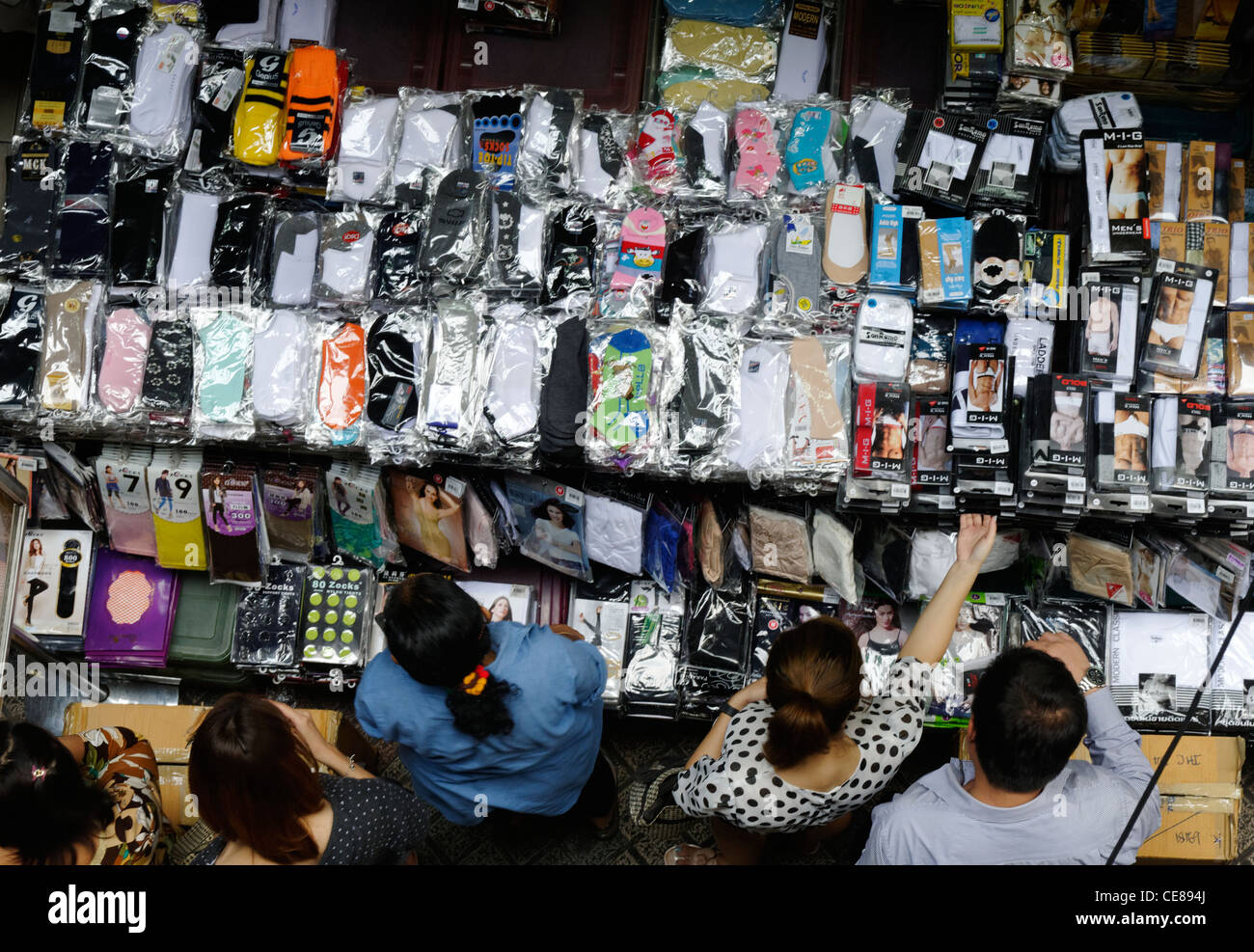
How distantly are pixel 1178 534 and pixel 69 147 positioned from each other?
4.05 m

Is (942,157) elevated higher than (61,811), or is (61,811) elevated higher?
(942,157)

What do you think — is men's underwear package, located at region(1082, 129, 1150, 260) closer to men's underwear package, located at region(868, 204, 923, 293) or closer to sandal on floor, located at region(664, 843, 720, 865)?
men's underwear package, located at region(868, 204, 923, 293)

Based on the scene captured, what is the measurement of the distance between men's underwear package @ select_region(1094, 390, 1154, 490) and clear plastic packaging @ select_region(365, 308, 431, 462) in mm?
2136

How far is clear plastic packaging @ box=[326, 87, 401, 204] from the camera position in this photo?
145 inches

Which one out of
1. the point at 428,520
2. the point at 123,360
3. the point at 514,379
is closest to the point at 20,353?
the point at 123,360

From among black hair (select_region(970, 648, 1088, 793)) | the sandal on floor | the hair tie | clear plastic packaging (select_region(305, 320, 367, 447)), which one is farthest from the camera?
clear plastic packaging (select_region(305, 320, 367, 447))

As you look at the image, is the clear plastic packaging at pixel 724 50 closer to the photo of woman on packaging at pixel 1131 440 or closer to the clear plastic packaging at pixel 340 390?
the clear plastic packaging at pixel 340 390

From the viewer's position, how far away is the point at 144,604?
3.90 meters

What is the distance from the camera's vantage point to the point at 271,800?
2297 millimetres

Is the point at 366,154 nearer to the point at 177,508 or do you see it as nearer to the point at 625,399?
the point at 625,399

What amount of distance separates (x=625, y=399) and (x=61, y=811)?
6.19 feet

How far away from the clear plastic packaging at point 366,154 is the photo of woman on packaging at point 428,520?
977 millimetres

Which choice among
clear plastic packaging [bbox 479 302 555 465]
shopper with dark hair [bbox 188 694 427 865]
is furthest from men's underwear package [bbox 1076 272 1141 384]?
shopper with dark hair [bbox 188 694 427 865]
